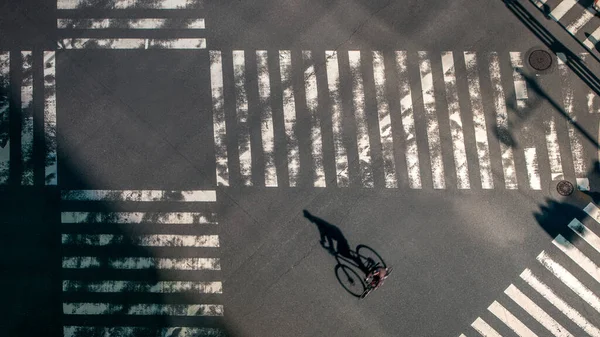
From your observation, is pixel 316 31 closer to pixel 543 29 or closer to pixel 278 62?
pixel 278 62

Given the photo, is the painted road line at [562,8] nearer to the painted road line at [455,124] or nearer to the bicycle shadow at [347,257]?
the painted road line at [455,124]

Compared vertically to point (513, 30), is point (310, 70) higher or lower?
higher

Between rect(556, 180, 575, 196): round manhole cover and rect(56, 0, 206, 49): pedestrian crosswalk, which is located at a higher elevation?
rect(56, 0, 206, 49): pedestrian crosswalk

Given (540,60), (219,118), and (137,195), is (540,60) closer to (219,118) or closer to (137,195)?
(219,118)

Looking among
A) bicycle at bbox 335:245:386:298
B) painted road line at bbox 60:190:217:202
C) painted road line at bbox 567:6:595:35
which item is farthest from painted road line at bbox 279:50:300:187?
painted road line at bbox 567:6:595:35

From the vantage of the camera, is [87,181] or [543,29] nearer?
[87,181]

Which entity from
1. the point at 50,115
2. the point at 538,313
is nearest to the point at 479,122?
the point at 538,313

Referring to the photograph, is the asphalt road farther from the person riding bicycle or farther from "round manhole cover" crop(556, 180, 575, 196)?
the person riding bicycle

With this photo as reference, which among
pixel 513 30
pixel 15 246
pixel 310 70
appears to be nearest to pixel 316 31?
pixel 310 70
